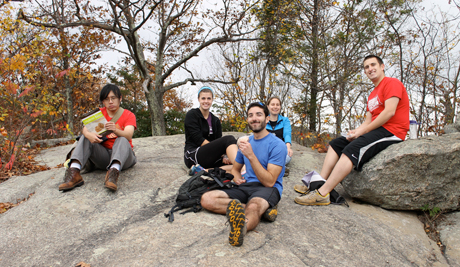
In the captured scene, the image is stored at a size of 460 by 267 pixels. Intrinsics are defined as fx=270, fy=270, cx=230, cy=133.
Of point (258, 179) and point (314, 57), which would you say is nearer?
point (258, 179)

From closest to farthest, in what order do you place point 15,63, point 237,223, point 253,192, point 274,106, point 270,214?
→ 1. point 237,223
2. point 270,214
3. point 253,192
4. point 274,106
5. point 15,63

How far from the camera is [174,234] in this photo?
2.51 meters

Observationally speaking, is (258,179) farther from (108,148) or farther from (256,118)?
(108,148)

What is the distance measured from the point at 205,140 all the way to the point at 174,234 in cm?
212

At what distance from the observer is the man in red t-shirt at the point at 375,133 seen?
3.49 meters

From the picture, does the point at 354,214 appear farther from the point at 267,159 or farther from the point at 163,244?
the point at 163,244

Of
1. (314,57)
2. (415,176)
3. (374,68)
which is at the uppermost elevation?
(314,57)

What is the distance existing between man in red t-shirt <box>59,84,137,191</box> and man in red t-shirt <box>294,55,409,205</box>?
2.46m

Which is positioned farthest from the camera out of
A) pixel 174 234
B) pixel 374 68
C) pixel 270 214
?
pixel 374 68

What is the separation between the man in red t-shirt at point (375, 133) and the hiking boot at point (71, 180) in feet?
9.53

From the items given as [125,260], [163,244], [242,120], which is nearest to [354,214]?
[163,244]

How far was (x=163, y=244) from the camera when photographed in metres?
2.35

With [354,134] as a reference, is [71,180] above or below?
below

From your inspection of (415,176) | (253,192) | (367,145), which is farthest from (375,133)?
(253,192)
